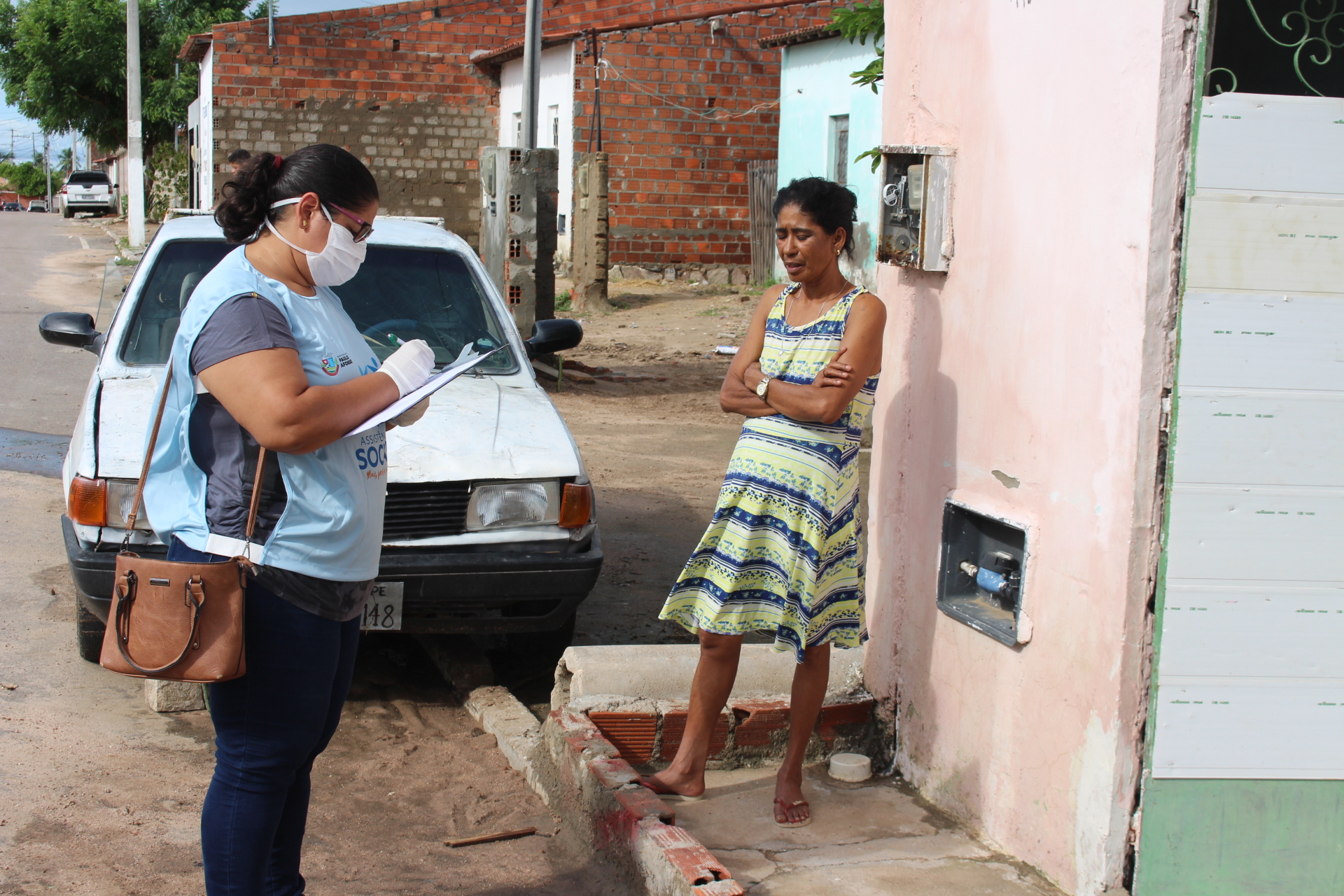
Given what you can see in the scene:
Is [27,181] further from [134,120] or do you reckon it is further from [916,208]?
[916,208]

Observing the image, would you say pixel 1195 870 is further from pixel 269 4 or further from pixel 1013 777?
pixel 269 4

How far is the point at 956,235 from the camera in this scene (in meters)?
3.37

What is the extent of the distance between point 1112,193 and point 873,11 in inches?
149

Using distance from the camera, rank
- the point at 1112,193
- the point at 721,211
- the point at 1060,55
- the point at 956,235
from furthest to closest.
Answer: the point at 721,211
the point at 956,235
the point at 1060,55
the point at 1112,193

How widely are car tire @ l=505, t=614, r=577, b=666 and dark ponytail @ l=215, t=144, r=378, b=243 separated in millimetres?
2712

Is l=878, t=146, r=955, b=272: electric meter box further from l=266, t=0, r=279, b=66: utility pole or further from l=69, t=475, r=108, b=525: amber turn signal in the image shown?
l=266, t=0, r=279, b=66: utility pole

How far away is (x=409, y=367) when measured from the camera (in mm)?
2441

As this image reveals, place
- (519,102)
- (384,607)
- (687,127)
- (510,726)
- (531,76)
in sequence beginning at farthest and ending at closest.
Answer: (519,102) → (687,127) → (531,76) → (510,726) → (384,607)

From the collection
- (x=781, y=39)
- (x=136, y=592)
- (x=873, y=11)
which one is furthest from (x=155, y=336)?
(x=781, y=39)

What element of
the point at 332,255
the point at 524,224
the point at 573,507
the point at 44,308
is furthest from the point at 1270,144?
the point at 44,308

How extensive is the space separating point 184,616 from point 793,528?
1.53 m

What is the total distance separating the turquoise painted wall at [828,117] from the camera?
17.1m

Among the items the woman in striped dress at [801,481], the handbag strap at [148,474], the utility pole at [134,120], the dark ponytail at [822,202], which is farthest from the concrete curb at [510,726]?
the utility pole at [134,120]

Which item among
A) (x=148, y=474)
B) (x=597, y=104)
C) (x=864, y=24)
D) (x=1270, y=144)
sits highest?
(x=597, y=104)
